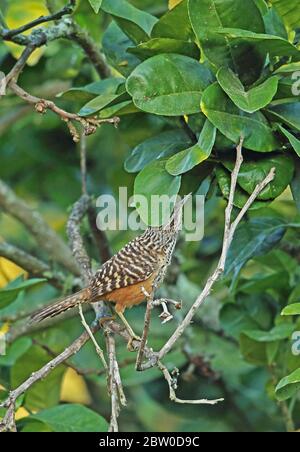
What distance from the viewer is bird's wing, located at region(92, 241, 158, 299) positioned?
2.43 metres

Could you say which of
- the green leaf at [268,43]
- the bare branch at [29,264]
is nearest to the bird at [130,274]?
the green leaf at [268,43]

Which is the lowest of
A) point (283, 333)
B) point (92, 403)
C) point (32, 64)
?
point (283, 333)

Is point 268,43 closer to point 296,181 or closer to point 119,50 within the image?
point 296,181

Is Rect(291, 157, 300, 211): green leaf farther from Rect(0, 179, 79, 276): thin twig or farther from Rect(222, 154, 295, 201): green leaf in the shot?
Rect(0, 179, 79, 276): thin twig

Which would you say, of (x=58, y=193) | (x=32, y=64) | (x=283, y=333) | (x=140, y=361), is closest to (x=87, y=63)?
(x=32, y=64)

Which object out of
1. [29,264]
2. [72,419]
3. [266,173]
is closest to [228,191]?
[266,173]

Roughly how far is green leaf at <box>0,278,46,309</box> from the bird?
0.50 feet

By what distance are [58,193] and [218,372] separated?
1139 mm

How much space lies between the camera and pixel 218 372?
351 centimetres

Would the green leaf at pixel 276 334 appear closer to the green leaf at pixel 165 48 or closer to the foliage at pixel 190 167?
the foliage at pixel 190 167

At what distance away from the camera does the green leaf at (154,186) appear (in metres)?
2.12

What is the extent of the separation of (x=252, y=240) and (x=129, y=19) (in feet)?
2.32

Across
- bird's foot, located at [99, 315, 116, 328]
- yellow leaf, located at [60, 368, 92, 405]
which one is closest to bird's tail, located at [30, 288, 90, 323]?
bird's foot, located at [99, 315, 116, 328]
